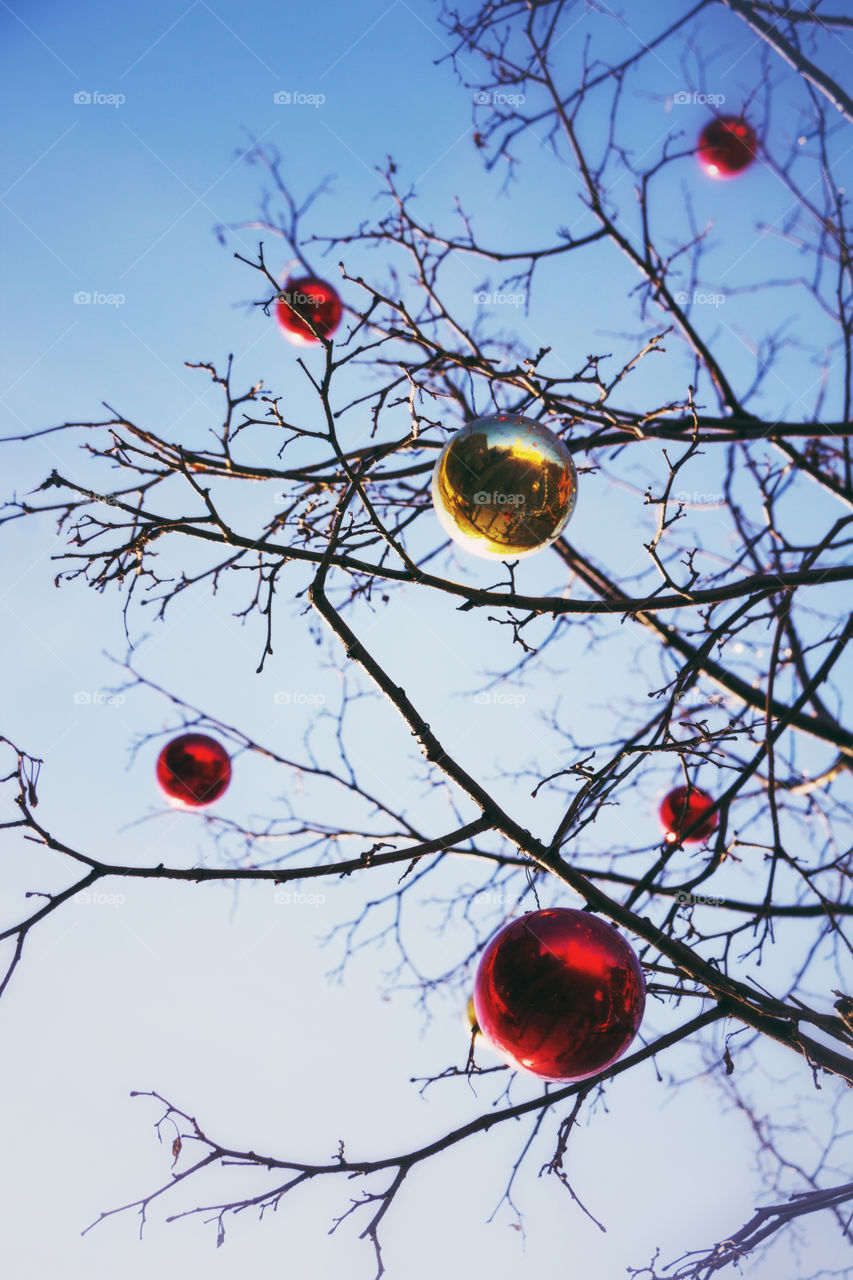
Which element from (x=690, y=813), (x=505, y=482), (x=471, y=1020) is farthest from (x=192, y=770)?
(x=690, y=813)

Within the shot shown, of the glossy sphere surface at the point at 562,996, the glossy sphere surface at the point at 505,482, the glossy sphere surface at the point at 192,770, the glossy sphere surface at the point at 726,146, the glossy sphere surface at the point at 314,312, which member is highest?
the glossy sphere surface at the point at 726,146

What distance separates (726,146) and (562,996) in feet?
13.9

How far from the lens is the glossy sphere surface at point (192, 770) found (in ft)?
11.4

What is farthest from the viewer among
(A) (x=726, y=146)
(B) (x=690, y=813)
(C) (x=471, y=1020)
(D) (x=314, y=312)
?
(A) (x=726, y=146)

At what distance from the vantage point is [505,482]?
2.26 metres

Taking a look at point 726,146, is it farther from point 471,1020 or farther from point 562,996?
point 471,1020

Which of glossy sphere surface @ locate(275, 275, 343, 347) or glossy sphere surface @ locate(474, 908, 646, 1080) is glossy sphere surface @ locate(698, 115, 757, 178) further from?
glossy sphere surface @ locate(474, 908, 646, 1080)

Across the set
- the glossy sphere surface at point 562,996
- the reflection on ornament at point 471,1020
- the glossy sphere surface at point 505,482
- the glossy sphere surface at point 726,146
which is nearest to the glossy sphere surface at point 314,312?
the glossy sphere surface at point 505,482

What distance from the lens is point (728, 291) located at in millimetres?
4723

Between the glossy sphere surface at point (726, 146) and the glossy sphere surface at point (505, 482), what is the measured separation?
9.09ft

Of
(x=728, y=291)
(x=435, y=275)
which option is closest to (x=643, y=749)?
(x=435, y=275)

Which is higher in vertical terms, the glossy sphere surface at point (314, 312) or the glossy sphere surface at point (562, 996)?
the glossy sphere surface at point (314, 312)

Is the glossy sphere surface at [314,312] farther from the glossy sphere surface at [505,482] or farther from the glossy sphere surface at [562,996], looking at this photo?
the glossy sphere surface at [562,996]

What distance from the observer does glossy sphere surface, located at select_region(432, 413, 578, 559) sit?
2.26 m
